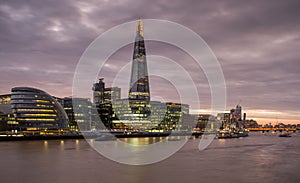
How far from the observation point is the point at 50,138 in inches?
4530

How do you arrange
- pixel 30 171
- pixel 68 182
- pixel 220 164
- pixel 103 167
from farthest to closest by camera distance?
1. pixel 220 164
2. pixel 103 167
3. pixel 30 171
4. pixel 68 182

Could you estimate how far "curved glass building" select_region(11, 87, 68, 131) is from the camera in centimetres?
12500

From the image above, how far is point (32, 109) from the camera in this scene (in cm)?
12650

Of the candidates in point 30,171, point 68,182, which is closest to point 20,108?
point 30,171

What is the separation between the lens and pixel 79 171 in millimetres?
39750

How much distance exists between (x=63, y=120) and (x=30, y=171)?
101 m

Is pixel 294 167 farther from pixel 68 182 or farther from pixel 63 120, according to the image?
pixel 63 120

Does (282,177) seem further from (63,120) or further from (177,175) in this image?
(63,120)

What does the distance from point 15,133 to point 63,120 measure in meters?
25.7

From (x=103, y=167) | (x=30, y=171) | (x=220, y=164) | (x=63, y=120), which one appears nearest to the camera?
(x=30, y=171)

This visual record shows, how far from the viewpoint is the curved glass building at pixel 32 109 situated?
410ft

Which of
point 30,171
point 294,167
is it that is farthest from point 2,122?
point 294,167

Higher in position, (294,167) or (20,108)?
(20,108)

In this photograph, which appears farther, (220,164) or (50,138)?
(50,138)
